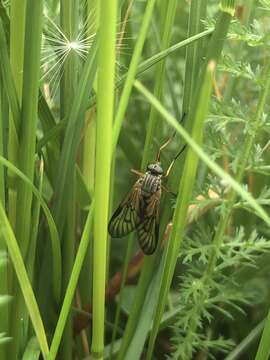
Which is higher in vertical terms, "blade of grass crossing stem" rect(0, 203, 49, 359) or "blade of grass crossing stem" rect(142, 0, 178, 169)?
"blade of grass crossing stem" rect(142, 0, 178, 169)

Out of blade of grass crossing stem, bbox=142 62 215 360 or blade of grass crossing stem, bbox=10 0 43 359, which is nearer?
blade of grass crossing stem, bbox=142 62 215 360

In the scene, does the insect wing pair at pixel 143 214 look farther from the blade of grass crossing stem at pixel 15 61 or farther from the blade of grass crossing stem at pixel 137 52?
the blade of grass crossing stem at pixel 137 52

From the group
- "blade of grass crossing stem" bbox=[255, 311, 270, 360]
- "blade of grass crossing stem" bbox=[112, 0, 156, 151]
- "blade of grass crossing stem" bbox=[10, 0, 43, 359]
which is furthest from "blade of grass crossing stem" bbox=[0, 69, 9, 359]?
"blade of grass crossing stem" bbox=[255, 311, 270, 360]

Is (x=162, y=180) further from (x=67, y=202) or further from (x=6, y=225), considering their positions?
(x=6, y=225)

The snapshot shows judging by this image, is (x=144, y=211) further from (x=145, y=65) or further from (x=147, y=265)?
(x=145, y=65)

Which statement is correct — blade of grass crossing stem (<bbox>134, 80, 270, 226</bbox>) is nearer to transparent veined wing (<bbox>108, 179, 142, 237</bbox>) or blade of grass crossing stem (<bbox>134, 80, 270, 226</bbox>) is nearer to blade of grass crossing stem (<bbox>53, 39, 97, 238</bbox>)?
blade of grass crossing stem (<bbox>53, 39, 97, 238</bbox>)

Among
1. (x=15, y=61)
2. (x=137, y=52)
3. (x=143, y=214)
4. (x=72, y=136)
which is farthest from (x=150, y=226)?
(x=137, y=52)
